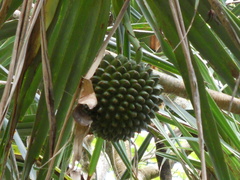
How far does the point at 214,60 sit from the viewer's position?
742 millimetres

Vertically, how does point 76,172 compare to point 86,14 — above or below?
below

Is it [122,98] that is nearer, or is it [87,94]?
[87,94]

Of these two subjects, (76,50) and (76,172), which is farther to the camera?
(76,172)

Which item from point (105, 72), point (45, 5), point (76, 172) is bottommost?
point (76, 172)

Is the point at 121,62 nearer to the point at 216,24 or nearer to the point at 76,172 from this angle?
the point at 216,24

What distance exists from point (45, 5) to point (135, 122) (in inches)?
9.5

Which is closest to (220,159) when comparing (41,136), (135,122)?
(135,122)

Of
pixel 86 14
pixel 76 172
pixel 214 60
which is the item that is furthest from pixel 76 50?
pixel 76 172

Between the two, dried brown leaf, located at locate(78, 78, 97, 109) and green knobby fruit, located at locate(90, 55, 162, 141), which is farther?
green knobby fruit, located at locate(90, 55, 162, 141)

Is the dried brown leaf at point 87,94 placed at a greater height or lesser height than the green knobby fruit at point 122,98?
greater

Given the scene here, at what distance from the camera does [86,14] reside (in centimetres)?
76

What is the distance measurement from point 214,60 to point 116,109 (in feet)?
0.60

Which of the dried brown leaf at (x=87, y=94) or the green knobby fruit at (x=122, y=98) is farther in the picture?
the green knobby fruit at (x=122, y=98)

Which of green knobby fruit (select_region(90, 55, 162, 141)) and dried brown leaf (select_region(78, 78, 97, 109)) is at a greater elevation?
dried brown leaf (select_region(78, 78, 97, 109))
